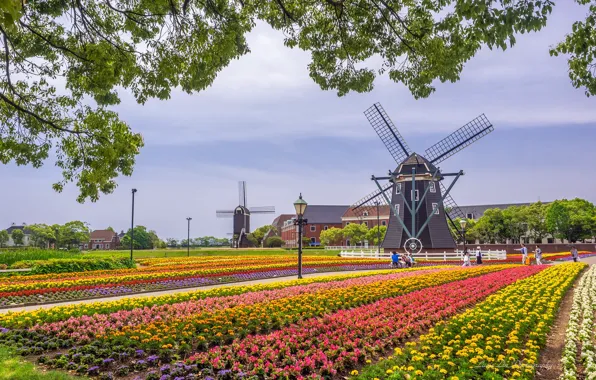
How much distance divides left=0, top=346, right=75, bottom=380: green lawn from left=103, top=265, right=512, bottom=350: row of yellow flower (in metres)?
1.35

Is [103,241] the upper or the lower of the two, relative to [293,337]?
lower

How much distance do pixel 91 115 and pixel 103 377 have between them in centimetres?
470

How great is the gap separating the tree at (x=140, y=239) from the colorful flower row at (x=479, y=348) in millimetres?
105027

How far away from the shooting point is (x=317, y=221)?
335 ft

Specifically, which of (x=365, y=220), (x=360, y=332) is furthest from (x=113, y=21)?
(x=365, y=220)

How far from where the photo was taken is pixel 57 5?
8.29 meters

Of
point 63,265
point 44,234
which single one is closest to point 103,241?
point 44,234

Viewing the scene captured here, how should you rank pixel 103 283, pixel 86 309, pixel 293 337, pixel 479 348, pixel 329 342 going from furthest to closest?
pixel 103 283
pixel 86 309
pixel 293 337
pixel 329 342
pixel 479 348

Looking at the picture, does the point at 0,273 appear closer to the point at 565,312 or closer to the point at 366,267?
the point at 366,267

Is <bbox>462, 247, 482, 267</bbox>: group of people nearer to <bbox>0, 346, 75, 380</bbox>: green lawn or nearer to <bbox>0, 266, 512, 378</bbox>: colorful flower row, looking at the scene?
<bbox>0, 266, 512, 378</bbox>: colorful flower row

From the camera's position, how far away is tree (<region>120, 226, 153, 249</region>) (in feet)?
350

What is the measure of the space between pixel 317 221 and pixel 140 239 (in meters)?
45.1

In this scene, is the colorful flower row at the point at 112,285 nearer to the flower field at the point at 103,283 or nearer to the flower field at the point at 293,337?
the flower field at the point at 103,283

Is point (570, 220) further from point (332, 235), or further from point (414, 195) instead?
point (414, 195)
